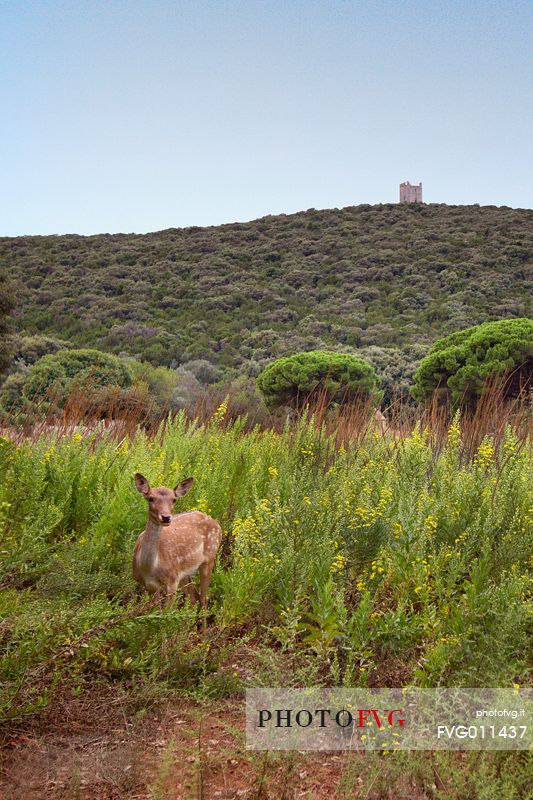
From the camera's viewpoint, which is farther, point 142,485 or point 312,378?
point 312,378

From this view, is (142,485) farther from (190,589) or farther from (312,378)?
(312,378)

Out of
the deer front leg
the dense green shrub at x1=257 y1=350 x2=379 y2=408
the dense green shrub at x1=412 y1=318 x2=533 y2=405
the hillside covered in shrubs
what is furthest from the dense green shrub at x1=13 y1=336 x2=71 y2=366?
the deer front leg

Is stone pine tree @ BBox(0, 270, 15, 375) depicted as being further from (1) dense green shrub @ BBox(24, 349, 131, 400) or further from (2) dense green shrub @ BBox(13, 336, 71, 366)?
(2) dense green shrub @ BBox(13, 336, 71, 366)

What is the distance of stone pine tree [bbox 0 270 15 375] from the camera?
70.8 ft

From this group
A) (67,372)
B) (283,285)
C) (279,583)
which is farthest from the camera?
(283,285)

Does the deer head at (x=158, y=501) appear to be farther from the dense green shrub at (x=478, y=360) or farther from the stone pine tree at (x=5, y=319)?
the stone pine tree at (x=5, y=319)

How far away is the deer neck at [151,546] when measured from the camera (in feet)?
12.4

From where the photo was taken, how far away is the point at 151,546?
3799mm

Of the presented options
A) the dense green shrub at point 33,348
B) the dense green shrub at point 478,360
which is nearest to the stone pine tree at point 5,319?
the dense green shrub at point 33,348

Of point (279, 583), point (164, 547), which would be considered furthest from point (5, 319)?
point (279, 583)

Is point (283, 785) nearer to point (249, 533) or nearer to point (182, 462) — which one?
point (249, 533)

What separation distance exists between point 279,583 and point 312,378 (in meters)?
18.1

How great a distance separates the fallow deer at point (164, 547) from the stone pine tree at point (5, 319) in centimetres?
1927

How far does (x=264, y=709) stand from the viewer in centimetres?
290
